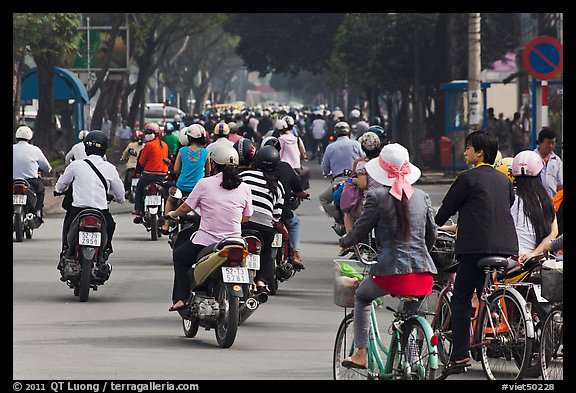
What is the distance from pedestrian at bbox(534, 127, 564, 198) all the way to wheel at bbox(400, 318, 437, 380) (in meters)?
6.20

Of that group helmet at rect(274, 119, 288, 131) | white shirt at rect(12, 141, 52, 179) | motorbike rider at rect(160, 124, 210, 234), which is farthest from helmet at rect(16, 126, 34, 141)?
helmet at rect(274, 119, 288, 131)

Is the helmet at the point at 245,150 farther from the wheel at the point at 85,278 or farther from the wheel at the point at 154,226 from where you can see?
the wheel at the point at 154,226

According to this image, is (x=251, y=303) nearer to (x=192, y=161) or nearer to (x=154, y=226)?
(x=192, y=161)

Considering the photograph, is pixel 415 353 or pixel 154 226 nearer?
pixel 415 353

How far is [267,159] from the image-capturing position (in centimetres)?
1339

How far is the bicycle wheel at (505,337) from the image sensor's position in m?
9.16

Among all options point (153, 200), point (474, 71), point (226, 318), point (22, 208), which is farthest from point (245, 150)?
point (474, 71)

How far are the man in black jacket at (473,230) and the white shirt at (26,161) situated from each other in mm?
11027

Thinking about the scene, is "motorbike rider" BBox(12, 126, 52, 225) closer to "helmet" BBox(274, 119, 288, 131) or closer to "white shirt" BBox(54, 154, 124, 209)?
"helmet" BBox(274, 119, 288, 131)

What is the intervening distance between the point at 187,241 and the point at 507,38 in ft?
136

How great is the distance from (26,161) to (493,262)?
1157cm

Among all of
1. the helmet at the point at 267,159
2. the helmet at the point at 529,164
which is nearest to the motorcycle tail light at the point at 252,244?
the helmet at the point at 267,159
